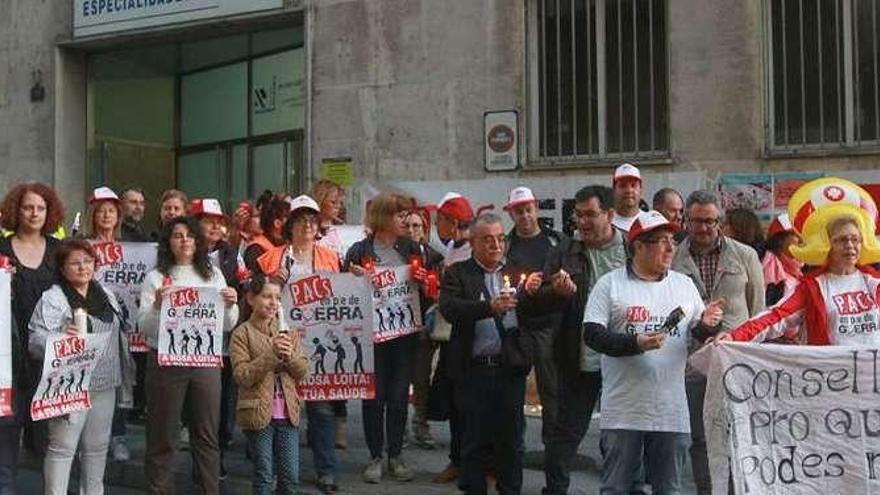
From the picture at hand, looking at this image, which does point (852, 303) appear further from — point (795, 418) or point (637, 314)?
point (637, 314)

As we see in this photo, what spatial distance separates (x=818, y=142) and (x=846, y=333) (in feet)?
19.2

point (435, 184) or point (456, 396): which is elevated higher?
point (435, 184)

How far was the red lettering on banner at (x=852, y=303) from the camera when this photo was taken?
5.65 meters

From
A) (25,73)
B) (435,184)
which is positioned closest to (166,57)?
(25,73)

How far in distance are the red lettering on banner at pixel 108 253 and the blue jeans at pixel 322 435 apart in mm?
1957

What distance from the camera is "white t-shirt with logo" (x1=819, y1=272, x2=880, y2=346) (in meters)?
5.64

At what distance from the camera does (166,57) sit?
55.8 feet

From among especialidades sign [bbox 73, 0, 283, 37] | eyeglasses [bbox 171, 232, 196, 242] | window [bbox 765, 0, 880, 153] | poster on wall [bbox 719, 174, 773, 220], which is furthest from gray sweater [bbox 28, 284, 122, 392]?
especialidades sign [bbox 73, 0, 283, 37]

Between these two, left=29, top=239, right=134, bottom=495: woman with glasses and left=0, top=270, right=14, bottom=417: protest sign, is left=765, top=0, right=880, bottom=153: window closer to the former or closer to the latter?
left=29, top=239, right=134, bottom=495: woman with glasses

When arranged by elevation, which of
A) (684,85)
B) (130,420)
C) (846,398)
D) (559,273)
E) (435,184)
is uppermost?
(684,85)

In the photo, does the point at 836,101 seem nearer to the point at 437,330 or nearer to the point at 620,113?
the point at 620,113

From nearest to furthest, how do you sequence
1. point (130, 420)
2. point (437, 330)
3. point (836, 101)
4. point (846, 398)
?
point (846, 398), point (437, 330), point (130, 420), point (836, 101)

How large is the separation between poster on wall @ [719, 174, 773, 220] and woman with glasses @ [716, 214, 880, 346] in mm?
5320

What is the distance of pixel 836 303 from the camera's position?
567 centimetres
